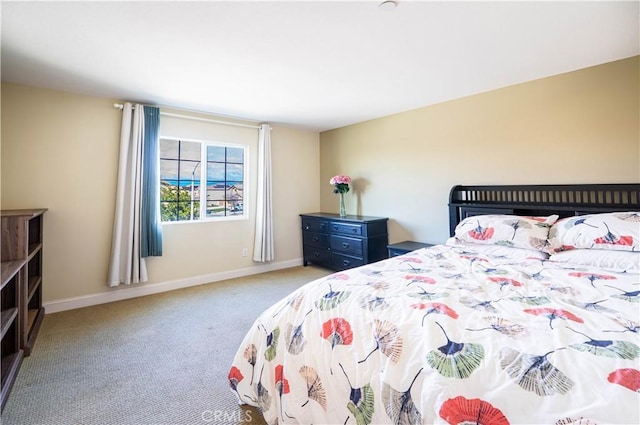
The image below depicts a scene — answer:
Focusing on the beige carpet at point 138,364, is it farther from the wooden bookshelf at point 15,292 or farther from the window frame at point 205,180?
the window frame at point 205,180

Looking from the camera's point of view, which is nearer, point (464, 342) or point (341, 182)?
point (464, 342)

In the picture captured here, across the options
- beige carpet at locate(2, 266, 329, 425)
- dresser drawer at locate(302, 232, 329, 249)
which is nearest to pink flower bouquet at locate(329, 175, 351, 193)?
dresser drawer at locate(302, 232, 329, 249)

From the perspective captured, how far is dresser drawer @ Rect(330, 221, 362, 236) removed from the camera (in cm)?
379

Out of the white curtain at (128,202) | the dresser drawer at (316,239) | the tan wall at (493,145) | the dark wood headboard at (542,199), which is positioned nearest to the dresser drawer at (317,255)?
the dresser drawer at (316,239)

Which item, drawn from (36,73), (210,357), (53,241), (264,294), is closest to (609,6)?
(210,357)

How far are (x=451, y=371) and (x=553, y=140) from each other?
273cm

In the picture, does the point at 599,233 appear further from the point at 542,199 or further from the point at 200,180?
the point at 200,180

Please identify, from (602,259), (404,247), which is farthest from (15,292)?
(602,259)

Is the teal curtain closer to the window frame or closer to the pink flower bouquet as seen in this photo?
the window frame

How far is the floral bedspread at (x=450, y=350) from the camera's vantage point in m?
0.79

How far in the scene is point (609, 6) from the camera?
1682 millimetres

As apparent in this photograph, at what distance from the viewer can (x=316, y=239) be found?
14.6 ft

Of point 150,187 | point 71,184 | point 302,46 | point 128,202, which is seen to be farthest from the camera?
point 150,187

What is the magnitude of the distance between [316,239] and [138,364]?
9.13 feet
